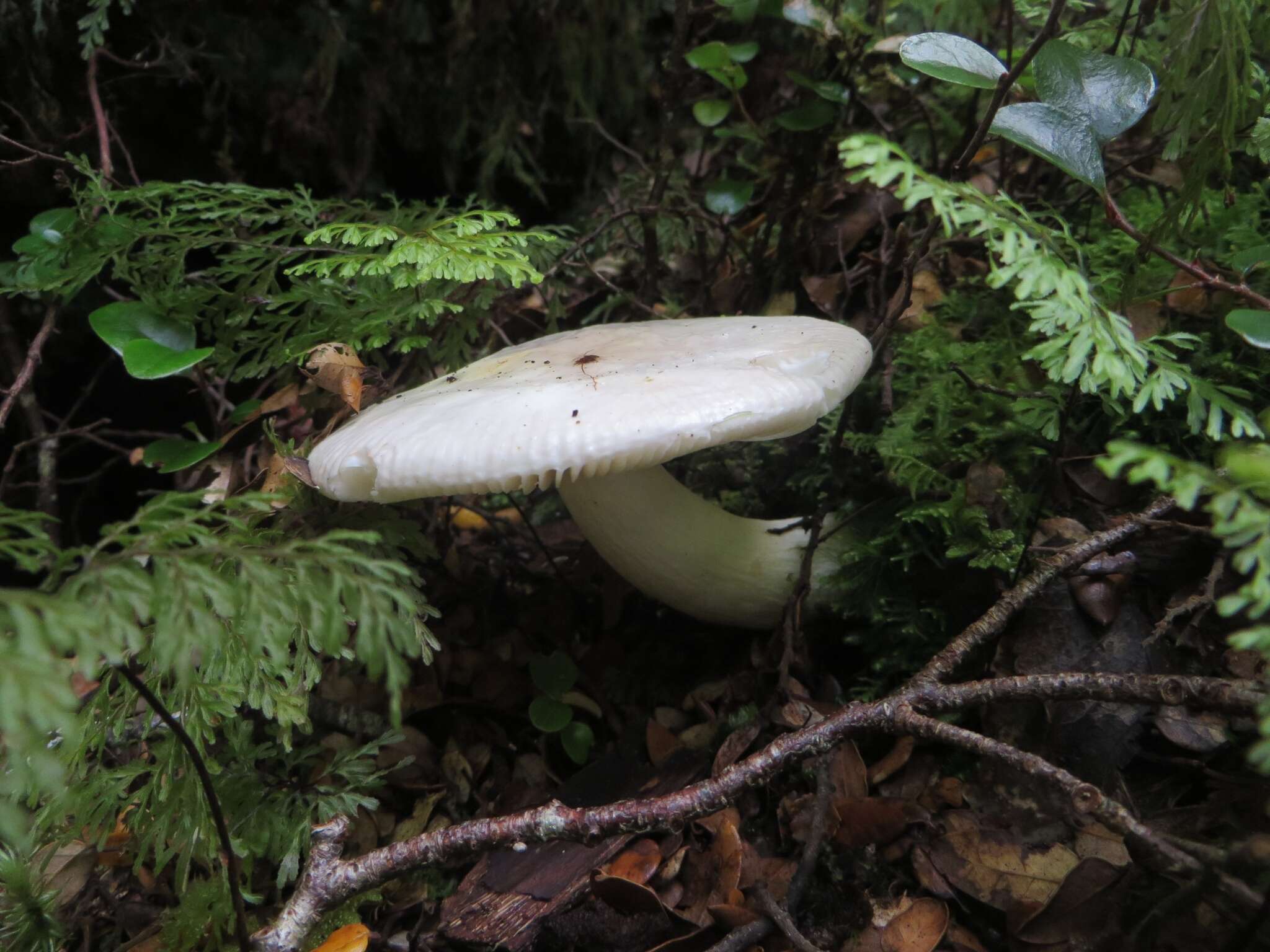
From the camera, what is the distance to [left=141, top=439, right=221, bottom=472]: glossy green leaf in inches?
74.8

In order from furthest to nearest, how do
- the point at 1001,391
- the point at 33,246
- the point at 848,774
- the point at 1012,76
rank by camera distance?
1. the point at 33,246
2. the point at 1001,391
3. the point at 848,774
4. the point at 1012,76

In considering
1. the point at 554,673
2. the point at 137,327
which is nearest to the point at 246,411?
the point at 137,327

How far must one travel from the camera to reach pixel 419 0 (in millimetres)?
3037

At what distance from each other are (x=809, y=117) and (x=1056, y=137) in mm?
1127

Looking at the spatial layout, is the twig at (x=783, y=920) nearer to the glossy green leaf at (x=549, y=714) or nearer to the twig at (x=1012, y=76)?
the glossy green leaf at (x=549, y=714)

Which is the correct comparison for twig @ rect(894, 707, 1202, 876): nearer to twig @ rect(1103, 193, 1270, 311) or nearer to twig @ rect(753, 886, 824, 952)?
twig @ rect(753, 886, 824, 952)

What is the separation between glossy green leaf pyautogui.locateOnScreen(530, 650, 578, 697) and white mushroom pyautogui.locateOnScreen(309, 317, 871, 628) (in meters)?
0.29

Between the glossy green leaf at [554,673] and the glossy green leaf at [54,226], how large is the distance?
1.68 m

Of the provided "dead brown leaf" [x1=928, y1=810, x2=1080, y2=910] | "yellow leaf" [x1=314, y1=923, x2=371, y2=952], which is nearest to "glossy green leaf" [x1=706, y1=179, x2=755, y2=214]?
"dead brown leaf" [x1=928, y1=810, x2=1080, y2=910]

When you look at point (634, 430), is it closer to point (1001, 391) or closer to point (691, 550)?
point (691, 550)

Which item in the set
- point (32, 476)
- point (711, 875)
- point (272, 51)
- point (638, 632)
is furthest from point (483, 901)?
point (272, 51)

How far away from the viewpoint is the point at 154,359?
6.19 feet

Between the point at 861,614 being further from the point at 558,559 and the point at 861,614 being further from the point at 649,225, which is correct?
the point at 649,225

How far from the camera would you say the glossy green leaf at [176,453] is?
1.90 metres
